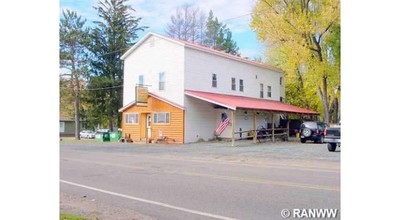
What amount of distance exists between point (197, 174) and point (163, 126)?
0.94 metres

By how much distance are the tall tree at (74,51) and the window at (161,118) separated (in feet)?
6.92

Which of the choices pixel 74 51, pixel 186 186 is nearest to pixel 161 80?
pixel 186 186

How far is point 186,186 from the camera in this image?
213 inches

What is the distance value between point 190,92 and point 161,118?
2277 mm

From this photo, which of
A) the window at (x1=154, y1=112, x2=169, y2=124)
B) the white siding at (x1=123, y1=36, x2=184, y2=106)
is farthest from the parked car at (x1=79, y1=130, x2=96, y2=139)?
the window at (x1=154, y1=112, x2=169, y2=124)

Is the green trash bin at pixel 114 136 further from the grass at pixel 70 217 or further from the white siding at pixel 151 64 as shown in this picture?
the grass at pixel 70 217

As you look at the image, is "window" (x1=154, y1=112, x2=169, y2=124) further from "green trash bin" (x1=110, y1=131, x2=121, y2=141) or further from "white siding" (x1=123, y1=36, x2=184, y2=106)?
"green trash bin" (x1=110, y1=131, x2=121, y2=141)

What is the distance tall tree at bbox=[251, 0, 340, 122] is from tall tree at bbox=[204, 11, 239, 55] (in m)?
0.33

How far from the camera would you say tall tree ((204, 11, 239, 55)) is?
4172 millimetres
